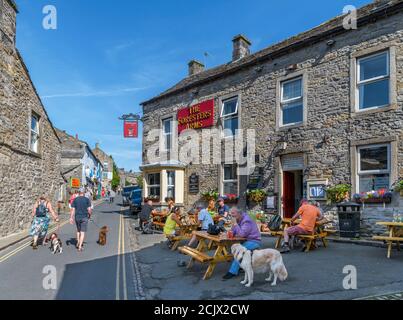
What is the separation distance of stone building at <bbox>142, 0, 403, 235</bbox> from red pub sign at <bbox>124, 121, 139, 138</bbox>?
3.27m

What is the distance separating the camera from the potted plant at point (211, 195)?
15070mm

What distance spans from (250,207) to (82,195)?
6.67 metres

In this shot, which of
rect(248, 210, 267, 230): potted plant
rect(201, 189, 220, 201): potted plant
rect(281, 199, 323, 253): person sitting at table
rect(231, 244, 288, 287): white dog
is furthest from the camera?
rect(201, 189, 220, 201): potted plant

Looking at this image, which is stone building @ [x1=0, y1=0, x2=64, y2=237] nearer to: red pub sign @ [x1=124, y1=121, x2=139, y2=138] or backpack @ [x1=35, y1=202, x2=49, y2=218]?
backpack @ [x1=35, y1=202, x2=49, y2=218]

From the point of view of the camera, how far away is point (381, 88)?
10297 millimetres

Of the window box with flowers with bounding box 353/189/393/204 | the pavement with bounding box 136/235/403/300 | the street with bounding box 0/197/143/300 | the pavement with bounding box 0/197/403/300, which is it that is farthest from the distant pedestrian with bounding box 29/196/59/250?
the window box with flowers with bounding box 353/189/393/204

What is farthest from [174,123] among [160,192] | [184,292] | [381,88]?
[184,292]

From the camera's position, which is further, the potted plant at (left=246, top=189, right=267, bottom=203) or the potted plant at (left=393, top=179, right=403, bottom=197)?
the potted plant at (left=246, top=189, right=267, bottom=203)

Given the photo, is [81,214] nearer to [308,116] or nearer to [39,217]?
[39,217]

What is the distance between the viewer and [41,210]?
10078 mm

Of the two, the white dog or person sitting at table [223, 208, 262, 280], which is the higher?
person sitting at table [223, 208, 262, 280]

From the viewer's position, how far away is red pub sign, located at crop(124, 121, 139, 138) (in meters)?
19.6

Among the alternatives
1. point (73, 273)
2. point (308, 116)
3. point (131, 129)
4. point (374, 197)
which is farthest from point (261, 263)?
point (131, 129)
